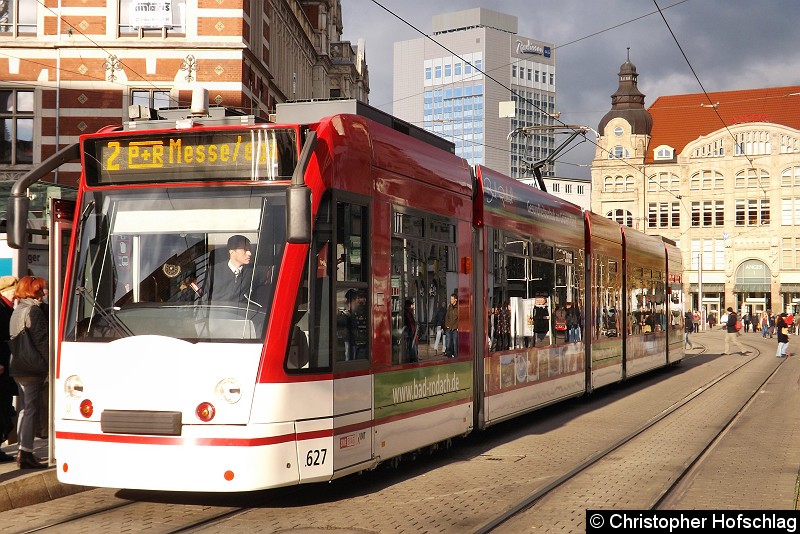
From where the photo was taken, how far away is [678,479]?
9.47m

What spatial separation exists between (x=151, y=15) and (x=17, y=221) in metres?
21.8

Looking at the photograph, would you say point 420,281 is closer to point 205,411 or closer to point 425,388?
point 425,388

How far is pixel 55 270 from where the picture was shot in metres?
8.81

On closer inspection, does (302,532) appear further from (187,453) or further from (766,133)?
(766,133)

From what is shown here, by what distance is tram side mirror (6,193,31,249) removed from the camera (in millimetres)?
7562

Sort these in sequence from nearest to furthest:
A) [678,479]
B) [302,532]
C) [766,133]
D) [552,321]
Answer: [302,532], [678,479], [552,321], [766,133]

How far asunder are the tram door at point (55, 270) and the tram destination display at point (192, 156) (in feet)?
2.29

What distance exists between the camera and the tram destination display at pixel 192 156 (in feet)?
25.8

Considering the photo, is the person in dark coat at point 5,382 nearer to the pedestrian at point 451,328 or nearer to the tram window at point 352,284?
the tram window at point 352,284

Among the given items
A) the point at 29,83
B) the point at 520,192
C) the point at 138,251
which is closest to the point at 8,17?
the point at 29,83

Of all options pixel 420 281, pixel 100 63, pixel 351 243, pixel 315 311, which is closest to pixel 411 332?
pixel 420 281

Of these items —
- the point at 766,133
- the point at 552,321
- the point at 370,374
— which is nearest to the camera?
the point at 370,374

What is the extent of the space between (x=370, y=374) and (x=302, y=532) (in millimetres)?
1823

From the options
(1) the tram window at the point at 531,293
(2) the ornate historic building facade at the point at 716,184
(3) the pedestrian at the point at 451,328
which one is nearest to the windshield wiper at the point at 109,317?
(3) the pedestrian at the point at 451,328
